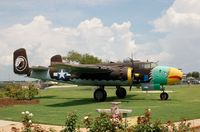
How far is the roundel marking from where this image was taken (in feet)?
119

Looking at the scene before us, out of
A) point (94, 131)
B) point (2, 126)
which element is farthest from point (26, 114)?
point (2, 126)

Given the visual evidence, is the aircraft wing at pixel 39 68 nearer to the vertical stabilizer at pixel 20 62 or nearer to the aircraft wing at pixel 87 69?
the vertical stabilizer at pixel 20 62

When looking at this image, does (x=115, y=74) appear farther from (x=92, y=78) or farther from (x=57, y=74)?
(x=57, y=74)

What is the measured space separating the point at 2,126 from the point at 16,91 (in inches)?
639

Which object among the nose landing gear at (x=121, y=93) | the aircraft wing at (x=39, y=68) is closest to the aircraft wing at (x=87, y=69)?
the nose landing gear at (x=121, y=93)

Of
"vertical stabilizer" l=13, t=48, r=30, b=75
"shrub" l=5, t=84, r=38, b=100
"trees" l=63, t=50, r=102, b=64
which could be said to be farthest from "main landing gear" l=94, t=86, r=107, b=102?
"trees" l=63, t=50, r=102, b=64

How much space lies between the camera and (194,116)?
709 inches

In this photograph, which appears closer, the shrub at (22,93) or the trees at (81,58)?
the shrub at (22,93)

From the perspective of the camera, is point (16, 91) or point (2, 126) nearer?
point (2, 126)

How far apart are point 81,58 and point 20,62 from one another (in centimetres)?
4306

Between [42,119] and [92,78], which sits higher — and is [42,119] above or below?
below

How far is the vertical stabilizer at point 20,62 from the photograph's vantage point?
1422 inches

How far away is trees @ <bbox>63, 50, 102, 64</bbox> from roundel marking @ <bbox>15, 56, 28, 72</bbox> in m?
40.7

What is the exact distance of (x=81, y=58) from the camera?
79.4 m
